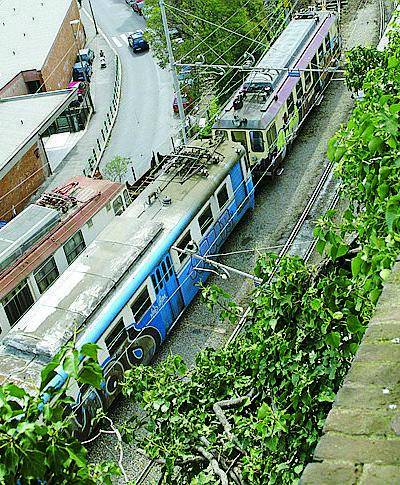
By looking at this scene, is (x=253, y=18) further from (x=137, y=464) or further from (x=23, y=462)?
(x=23, y=462)

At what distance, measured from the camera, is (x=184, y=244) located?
16188 mm

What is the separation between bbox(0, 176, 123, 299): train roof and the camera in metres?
15.6

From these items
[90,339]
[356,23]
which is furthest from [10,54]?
[90,339]

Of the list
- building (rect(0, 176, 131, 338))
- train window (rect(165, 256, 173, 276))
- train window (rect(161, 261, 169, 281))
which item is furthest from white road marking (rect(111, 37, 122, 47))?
train window (rect(161, 261, 169, 281))

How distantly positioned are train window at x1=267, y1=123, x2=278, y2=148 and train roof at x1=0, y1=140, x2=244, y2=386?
5.66ft

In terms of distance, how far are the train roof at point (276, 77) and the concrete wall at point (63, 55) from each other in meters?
11.2

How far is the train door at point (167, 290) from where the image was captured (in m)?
15.1

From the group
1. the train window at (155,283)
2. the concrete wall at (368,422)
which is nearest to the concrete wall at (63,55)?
the train window at (155,283)

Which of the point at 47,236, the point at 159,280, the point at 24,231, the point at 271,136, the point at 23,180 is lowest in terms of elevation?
the point at 23,180

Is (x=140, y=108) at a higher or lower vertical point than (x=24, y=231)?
lower

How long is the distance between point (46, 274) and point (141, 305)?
2980 mm

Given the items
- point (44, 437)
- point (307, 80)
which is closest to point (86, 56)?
point (307, 80)

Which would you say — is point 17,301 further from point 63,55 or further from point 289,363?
point 63,55

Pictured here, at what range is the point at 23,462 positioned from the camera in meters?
3.74
